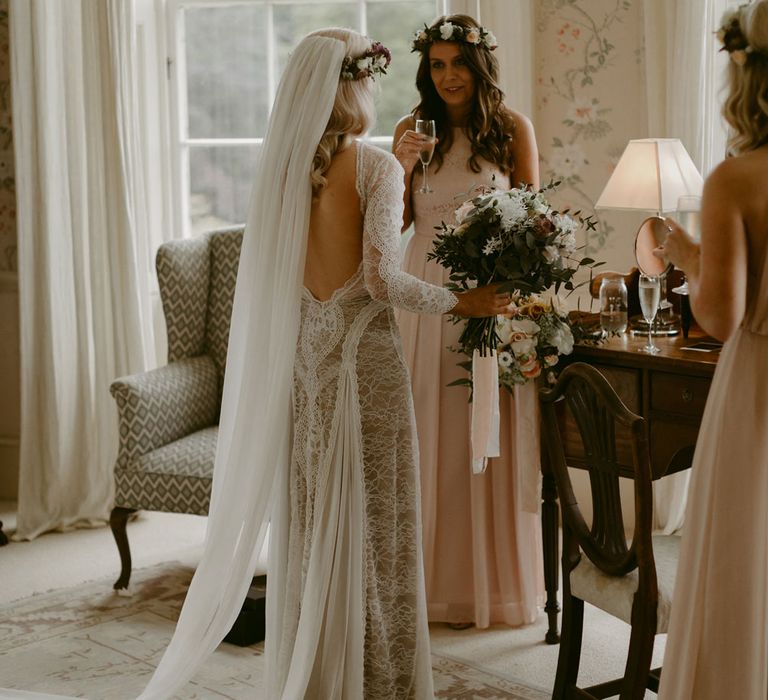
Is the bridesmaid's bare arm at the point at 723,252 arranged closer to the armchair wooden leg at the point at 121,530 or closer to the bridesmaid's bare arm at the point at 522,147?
the bridesmaid's bare arm at the point at 522,147

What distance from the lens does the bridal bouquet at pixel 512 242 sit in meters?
3.15

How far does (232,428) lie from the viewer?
318 centimetres

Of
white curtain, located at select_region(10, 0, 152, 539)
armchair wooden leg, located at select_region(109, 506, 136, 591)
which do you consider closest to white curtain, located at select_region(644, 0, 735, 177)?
white curtain, located at select_region(10, 0, 152, 539)

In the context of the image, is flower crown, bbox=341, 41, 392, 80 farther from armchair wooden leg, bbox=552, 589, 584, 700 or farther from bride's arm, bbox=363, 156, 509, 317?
armchair wooden leg, bbox=552, 589, 584, 700

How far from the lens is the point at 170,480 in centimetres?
418

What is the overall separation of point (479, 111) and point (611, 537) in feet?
5.48

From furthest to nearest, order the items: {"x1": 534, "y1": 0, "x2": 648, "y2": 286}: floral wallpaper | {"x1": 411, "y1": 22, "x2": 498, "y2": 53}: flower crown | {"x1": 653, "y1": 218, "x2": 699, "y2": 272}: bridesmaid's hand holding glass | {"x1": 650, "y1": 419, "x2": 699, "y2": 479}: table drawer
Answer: {"x1": 534, "y1": 0, "x2": 648, "y2": 286}: floral wallpaper < {"x1": 411, "y1": 22, "x2": 498, "y2": 53}: flower crown < {"x1": 650, "y1": 419, "x2": 699, "y2": 479}: table drawer < {"x1": 653, "y1": 218, "x2": 699, "y2": 272}: bridesmaid's hand holding glass

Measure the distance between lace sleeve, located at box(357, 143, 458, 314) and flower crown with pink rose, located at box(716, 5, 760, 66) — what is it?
0.91 metres

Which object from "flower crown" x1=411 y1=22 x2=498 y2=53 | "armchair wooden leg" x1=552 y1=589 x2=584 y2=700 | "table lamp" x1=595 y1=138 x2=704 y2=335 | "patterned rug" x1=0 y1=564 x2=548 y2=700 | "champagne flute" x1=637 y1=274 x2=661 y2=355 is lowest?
"patterned rug" x1=0 y1=564 x2=548 y2=700

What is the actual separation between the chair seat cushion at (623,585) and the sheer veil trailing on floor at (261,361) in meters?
0.87

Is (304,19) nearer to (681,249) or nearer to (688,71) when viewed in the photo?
(688,71)

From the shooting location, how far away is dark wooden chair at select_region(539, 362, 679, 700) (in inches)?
103

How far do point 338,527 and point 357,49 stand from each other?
4.15 feet

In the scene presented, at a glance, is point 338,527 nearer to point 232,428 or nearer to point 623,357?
point 232,428
